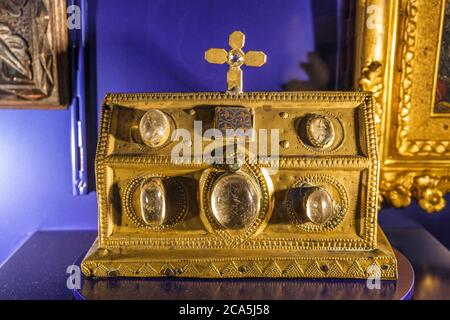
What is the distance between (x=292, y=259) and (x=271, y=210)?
12 centimetres

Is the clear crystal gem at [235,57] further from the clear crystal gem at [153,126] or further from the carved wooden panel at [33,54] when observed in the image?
the carved wooden panel at [33,54]

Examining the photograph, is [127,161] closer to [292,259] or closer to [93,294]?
[93,294]

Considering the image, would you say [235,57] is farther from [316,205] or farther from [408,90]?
[408,90]

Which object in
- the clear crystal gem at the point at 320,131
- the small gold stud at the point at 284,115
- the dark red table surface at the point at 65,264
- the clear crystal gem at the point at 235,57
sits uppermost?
the clear crystal gem at the point at 235,57

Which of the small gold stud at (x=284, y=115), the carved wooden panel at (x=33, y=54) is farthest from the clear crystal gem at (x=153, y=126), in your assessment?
the carved wooden panel at (x=33, y=54)

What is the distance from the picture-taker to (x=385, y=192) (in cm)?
131

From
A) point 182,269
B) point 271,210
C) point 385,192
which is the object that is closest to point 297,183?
point 271,210

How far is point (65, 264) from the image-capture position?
1.15m

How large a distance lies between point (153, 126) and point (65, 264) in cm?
50

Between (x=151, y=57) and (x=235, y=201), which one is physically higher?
(x=151, y=57)

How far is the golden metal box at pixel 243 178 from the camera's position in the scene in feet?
3.17

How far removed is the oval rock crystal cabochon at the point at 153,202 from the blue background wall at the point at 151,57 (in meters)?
0.47

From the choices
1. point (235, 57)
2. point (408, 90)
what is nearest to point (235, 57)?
point (235, 57)

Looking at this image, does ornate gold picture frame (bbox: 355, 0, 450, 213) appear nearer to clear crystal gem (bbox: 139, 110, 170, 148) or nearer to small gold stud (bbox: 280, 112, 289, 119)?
small gold stud (bbox: 280, 112, 289, 119)
